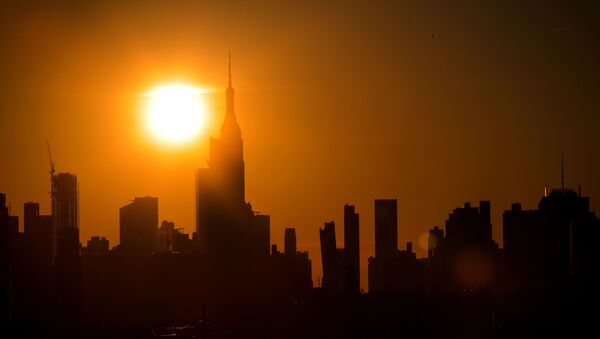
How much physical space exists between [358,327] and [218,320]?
25776 mm

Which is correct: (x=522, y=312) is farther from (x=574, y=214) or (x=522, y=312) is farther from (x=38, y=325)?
(x=38, y=325)

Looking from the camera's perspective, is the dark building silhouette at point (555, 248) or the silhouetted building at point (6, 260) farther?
the dark building silhouette at point (555, 248)

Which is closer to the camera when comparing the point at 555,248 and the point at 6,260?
the point at 6,260

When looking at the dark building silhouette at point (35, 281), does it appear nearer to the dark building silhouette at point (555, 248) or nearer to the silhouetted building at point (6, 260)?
the silhouetted building at point (6, 260)

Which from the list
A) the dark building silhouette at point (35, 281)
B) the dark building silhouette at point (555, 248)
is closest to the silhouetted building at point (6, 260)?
the dark building silhouette at point (35, 281)

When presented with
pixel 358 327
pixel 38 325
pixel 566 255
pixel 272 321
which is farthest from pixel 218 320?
pixel 566 255

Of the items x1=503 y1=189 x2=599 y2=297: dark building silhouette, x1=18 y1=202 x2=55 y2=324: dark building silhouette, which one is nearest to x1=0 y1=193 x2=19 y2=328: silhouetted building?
x1=18 y1=202 x2=55 y2=324: dark building silhouette

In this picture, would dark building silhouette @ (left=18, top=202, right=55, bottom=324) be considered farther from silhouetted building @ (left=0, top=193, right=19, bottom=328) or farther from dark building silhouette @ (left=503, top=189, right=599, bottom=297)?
dark building silhouette @ (left=503, top=189, right=599, bottom=297)

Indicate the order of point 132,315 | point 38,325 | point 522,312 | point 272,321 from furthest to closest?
point 132,315
point 272,321
point 522,312
point 38,325

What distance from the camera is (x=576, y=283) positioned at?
6747 inches

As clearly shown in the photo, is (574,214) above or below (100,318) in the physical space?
above

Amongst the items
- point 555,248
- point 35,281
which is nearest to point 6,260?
point 35,281

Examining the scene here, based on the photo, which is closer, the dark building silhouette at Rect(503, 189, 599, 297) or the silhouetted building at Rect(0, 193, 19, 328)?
the silhouetted building at Rect(0, 193, 19, 328)

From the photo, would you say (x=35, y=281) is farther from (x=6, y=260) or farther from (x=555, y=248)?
(x=555, y=248)
